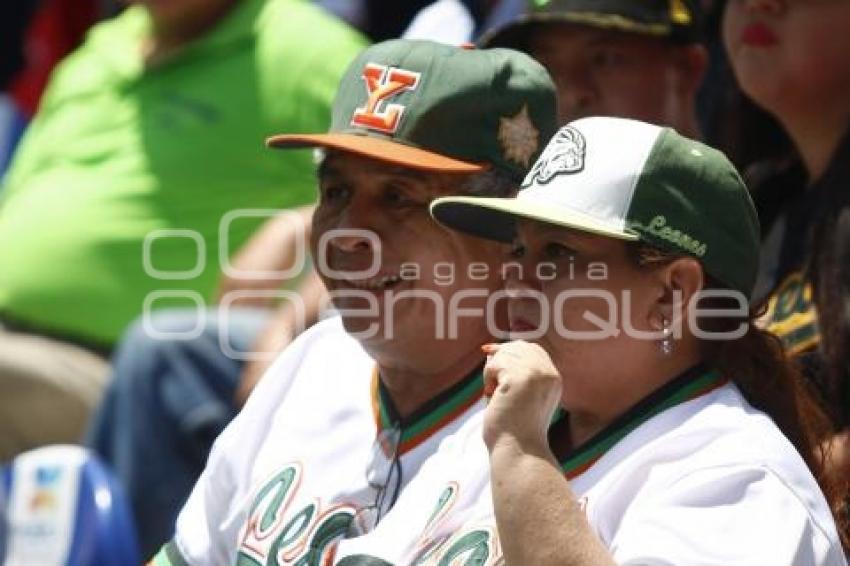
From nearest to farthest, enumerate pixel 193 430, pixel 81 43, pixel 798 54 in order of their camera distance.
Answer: pixel 798 54
pixel 193 430
pixel 81 43

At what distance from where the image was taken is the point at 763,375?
3.10 m

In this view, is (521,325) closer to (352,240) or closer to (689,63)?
(352,240)

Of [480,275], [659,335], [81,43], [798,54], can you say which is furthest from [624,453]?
[81,43]

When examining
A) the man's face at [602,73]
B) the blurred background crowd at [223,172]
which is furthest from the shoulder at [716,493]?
the man's face at [602,73]

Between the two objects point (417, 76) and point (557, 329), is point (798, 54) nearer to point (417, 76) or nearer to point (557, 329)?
point (417, 76)

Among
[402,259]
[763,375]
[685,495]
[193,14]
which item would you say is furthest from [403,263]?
[193,14]

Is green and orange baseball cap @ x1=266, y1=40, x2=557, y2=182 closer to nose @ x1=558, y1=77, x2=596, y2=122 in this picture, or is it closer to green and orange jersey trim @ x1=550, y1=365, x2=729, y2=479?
green and orange jersey trim @ x1=550, y1=365, x2=729, y2=479

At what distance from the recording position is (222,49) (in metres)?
5.55

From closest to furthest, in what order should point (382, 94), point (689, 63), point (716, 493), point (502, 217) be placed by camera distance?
point (716, 493), point (502, 217), point (382, 94), point (689, 63)

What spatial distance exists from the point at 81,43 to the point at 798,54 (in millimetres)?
3277

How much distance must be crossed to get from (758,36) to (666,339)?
1.47 meters

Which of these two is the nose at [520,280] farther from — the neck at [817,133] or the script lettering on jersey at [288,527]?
the neck at [817,133]

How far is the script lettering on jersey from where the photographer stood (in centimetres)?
340

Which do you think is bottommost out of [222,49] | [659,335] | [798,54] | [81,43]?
[81,43]
